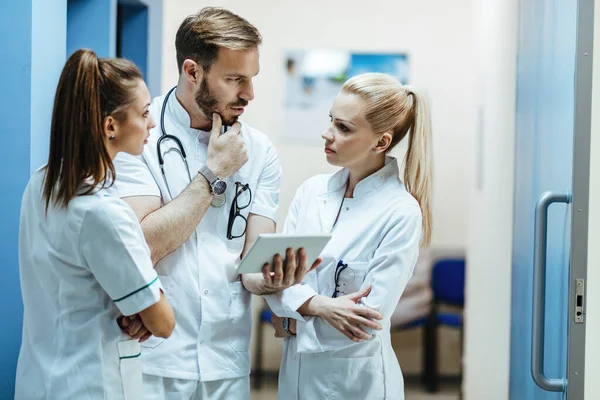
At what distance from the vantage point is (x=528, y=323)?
256 centimetres

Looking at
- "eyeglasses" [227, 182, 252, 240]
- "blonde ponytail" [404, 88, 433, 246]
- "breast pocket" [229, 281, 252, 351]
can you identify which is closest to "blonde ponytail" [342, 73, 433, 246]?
"blonde ponytail" [404, 88, 433, 246]

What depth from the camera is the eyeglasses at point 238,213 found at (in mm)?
1641

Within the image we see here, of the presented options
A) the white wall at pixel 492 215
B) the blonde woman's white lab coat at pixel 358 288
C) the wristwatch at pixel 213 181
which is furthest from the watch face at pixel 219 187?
the white wall at pixel 492 215

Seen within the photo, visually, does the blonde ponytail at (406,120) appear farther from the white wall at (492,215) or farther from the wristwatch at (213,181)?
the white wall at (492,215)

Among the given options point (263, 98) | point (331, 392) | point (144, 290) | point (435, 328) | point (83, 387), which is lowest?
point (435, 328)

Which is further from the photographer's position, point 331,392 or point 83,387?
point 331,392

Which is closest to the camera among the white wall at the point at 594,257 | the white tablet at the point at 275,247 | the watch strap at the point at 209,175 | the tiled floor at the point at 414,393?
the white tablet at the point at 275,247

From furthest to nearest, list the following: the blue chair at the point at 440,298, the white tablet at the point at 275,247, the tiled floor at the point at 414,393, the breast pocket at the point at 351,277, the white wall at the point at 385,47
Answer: the white wall at the point at 385,47, the blue chair at the point at 440,298, the tiled floor at the point at 414,393, the breast pocket at the point at 351,277, the white tablet at the point at 275,247

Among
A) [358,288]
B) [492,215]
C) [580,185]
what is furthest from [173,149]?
[492,215]

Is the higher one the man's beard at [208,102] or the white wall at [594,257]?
the man's beard at [208,102]

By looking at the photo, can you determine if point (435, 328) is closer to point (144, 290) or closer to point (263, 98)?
point (263, 98)

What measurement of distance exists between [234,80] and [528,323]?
1494 mm

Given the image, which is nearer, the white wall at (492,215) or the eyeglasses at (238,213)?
the eyeglasses at (238,213)

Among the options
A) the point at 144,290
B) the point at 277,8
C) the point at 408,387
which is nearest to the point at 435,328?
the point at 408,387
